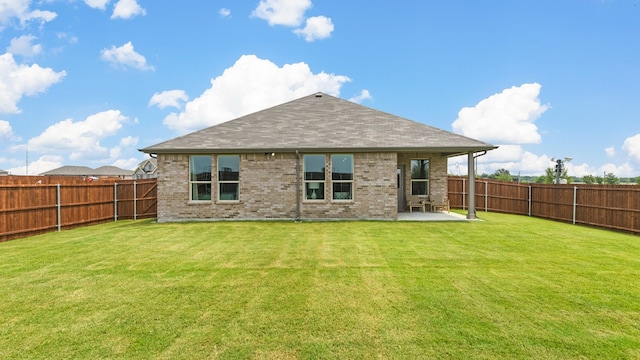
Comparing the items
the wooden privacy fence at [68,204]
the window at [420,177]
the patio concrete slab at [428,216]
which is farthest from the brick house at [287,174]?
the wooden privacy fence at [68,204]

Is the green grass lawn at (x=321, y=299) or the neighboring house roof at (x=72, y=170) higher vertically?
the neighboring house roof at (x=72, y=170)

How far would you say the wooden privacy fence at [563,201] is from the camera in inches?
458

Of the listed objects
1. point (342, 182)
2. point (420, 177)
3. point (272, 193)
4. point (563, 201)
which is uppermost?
point (420, 177)

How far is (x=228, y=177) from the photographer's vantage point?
13375 millimetres

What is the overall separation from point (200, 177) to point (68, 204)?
15.7 ft

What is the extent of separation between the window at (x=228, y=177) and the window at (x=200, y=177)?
46 cm

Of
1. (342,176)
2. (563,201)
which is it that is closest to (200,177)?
(342,176)

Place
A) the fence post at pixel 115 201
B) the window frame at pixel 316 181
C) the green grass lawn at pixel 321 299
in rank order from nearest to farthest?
the green grass lawn at pixel 321 299, the window frame at pixel 316 181, the fence post at pixel 115 201

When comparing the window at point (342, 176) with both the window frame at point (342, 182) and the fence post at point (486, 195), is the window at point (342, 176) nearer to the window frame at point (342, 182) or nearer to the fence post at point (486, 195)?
the window frame at point (342, 182)

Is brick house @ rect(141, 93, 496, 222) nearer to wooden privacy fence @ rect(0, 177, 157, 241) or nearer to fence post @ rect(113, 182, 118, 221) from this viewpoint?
wooden privacy fence @ rect(0, 177, 157, 241)

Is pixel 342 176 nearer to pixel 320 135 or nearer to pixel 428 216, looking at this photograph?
pixel 320 135

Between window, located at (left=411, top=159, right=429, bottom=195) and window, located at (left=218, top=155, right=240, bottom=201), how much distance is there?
8.12 m

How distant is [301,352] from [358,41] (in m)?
15.3

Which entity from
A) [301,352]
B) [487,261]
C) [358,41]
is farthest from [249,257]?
[358,41]
